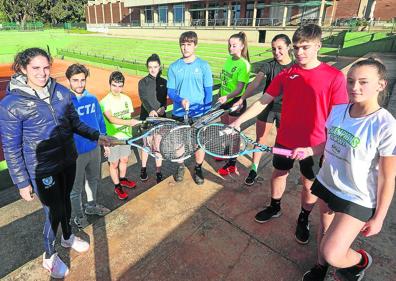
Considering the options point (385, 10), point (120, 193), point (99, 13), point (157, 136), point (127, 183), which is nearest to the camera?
point (157, 136)

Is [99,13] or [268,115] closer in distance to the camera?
[268,115]

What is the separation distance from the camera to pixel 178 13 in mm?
43312

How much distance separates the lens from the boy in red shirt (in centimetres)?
272

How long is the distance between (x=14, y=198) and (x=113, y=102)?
2908 mm

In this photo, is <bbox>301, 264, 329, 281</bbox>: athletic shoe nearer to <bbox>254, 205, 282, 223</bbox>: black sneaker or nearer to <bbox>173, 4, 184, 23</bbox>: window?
<bbox>254, 205, 282, 223</bbox>: black sneaker

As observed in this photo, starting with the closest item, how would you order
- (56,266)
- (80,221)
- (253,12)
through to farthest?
(56,266)
(80,221)
(253,12)

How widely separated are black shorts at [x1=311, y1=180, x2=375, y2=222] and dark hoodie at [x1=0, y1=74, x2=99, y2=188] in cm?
269

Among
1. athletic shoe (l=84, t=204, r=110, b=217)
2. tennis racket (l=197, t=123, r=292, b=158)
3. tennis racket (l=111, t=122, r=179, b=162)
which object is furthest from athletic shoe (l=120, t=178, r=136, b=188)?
tennis racket (l=197, t=123, r=292, b=158)

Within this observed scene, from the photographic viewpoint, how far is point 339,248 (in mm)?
2217

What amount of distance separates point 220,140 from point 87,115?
1849 mm

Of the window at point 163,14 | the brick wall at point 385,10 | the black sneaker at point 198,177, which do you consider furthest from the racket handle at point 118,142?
the window at point 163,14

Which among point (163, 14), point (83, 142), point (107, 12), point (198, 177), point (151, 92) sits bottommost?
point (198, 177)

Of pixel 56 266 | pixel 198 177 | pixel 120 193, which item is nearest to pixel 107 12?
pixel 120 193

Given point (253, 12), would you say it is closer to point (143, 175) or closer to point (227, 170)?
point (143, 175)
